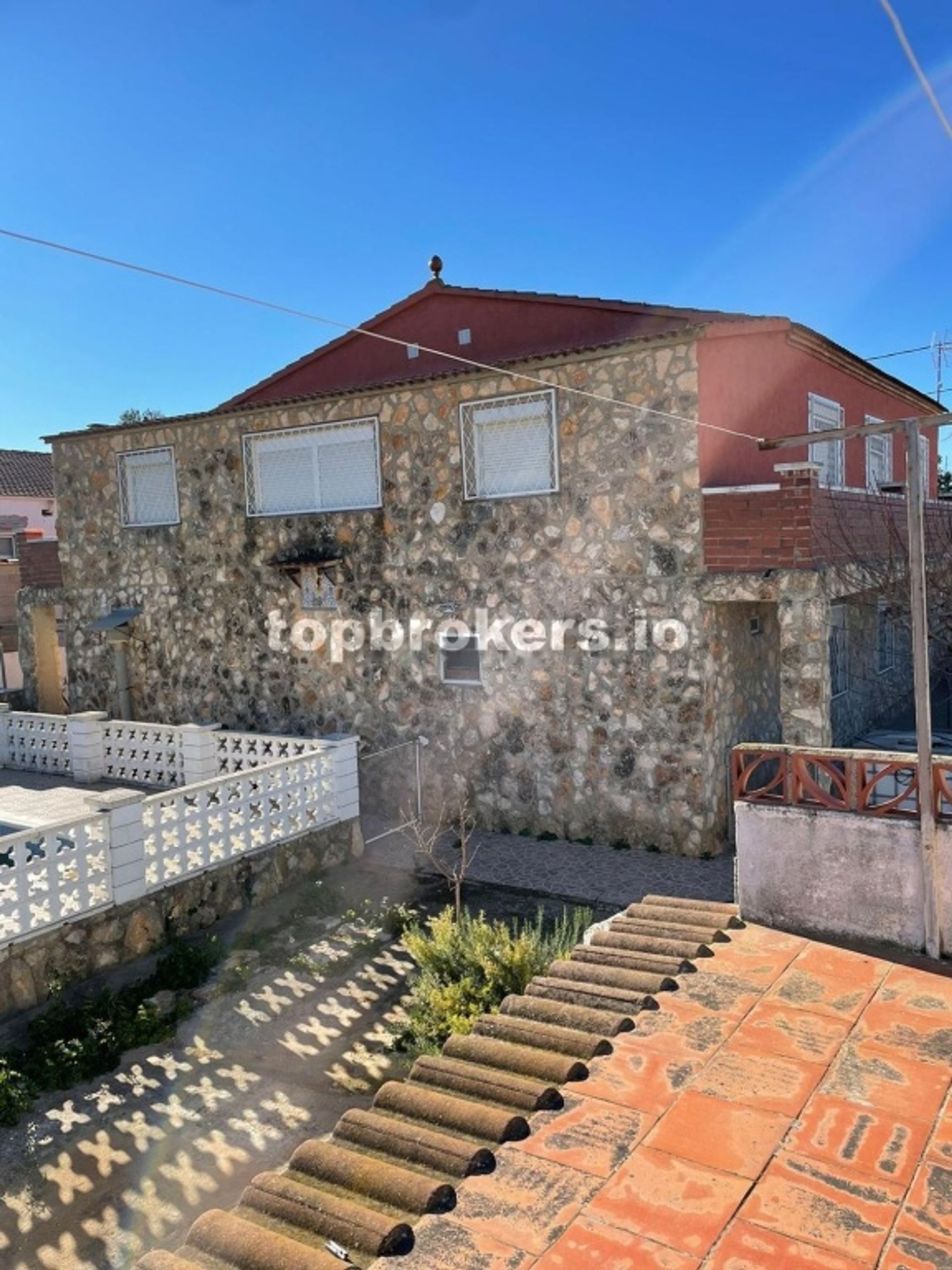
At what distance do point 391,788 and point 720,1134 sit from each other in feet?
32.0

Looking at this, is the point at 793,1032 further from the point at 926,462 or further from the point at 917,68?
the point at 926,462

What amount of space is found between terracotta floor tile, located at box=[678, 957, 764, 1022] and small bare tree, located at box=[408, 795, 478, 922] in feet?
15.7

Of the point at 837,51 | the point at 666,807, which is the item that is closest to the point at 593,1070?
the point at 666,807

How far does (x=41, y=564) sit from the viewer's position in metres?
17.7

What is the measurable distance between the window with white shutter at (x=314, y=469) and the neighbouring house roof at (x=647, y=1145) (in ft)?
30.4

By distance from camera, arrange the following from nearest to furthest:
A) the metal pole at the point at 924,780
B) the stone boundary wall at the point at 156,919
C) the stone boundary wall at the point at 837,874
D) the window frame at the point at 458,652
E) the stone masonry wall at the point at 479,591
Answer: the metal pole at the point at 924,780 → the stone boundary wall at the point at 837,874 → the stone boundary wall at the point at 156,919 → the stone masonry wall at the point at 479,591 → the window frame at the point at 458,652

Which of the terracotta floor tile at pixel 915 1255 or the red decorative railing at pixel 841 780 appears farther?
the red decorative railing at pixel 841 780

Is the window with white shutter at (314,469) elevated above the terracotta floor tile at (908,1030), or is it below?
above

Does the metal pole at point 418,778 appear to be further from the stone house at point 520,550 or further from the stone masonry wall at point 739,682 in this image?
the stone masonry wall at point 739,682

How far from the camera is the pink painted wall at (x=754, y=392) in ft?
35.5

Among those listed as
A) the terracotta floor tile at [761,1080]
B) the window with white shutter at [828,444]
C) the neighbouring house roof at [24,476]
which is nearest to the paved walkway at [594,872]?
the terracotta floor tile at [761,1080]

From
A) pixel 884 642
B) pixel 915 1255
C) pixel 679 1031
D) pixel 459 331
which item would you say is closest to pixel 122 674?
pixel 459 331

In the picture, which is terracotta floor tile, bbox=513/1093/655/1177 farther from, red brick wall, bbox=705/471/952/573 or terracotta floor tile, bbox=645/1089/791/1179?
red brick wall, bbox=705/471/952/573

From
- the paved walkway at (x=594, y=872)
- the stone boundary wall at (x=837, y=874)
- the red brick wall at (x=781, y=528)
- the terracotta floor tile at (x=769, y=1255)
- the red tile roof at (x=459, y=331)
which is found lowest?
the paved walkway at (x=594, y=872)
